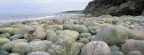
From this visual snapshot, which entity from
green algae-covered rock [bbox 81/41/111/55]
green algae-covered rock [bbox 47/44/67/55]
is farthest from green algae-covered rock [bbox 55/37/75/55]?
green algae-covered rock [bbox 81/41/111/55]

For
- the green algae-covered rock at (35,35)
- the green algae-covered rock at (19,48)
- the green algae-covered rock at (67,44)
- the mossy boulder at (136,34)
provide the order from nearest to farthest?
the green algae-covered rock at (67,44) → the green algae-covered rock at (19,48) → the mossy boulder at (136,34) → the green algae-covered rock at (35,35)

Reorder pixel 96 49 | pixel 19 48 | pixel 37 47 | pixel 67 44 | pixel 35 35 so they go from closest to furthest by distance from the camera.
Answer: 1. pixel 96 49
2. pixel 67 44
3. pixel 37 47
4. pixel 19 48
5. pixel 35 35

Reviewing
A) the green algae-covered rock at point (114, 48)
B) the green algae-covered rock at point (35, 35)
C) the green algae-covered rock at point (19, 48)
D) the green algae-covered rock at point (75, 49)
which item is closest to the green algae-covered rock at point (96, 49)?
the green algae-covered rock at point (75, 49)

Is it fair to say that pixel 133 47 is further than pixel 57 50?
Yes

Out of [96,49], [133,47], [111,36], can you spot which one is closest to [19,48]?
[96,49]

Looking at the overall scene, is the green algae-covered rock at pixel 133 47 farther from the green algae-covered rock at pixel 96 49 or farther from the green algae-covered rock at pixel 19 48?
the green algae-covered rock at pixel 19 48

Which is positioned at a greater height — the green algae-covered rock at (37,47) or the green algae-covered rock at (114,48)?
the green algae-covered rock at (37,47)

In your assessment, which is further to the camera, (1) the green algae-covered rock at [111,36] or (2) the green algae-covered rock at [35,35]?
(2) the green algae-covered rock at [35,35]

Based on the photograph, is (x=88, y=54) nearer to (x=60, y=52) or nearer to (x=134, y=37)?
(x=60, y=52)

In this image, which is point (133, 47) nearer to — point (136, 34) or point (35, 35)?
point (136, 34)

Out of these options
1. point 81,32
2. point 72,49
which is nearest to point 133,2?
point 81,32

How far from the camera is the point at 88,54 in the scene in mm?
2031

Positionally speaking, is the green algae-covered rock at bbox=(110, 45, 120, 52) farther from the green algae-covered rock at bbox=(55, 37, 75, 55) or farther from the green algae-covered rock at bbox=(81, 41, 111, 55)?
the green algae-covered rock at bbox=(55, 37, 75, 55)

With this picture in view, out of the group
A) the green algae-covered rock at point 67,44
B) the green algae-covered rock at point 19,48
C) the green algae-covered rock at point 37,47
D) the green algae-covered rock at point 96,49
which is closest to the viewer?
the green algae-covered rock at point 96,49
